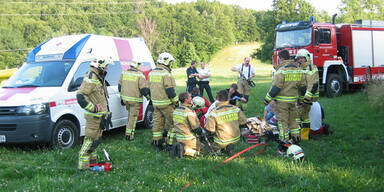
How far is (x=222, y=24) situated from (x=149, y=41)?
32.1 m

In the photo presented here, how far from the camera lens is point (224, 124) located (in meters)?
5.80

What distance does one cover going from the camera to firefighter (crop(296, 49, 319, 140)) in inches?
266

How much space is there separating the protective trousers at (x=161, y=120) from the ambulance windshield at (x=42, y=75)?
2160 mm

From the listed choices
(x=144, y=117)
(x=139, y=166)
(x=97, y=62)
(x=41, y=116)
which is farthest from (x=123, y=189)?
(x=144, y=117)

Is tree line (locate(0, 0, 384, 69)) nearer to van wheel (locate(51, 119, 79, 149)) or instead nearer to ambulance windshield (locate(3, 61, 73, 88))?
ambulance windshield (locate(3, 61, 73, 88))

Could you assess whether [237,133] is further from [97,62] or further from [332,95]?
[332,95]

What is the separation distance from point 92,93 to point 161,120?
1.95 m

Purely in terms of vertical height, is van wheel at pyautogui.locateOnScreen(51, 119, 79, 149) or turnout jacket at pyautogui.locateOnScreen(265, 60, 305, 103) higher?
Answer: turnout jacket at pyautogui.locateOnScreen(265, 60, 305, 103)

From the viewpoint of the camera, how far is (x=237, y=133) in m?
5.92

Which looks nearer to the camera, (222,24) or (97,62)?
(97,62)

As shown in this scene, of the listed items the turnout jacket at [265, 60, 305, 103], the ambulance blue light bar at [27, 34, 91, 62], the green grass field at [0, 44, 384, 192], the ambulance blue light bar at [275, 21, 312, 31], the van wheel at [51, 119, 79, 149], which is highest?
the ambulance blue light bar at [275, 21, 312, 31]

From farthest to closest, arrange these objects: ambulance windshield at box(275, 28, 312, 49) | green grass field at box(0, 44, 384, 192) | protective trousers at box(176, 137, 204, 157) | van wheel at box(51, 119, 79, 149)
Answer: ambulance windshield at box(275, 28, 312, 49)
van wheel at box(51, 119, 79, 149)
protective trousers at box(176, 137, 204, 157)
green grass field at box(0, 44, 384, 192)

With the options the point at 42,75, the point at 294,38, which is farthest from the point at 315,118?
the point at 294,38

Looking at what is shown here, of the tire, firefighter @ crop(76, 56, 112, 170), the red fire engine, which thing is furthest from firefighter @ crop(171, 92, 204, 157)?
the tire
